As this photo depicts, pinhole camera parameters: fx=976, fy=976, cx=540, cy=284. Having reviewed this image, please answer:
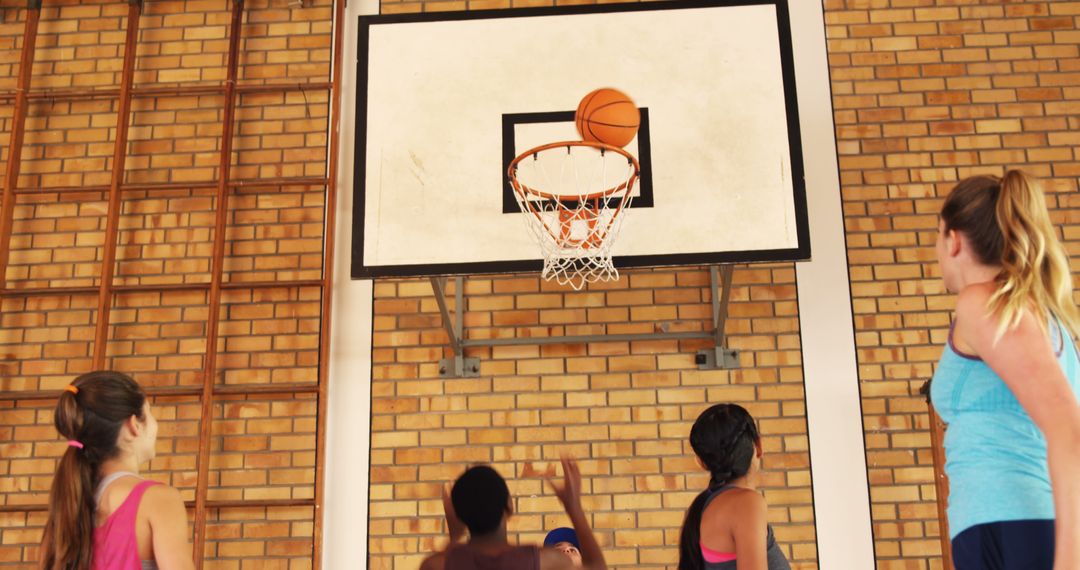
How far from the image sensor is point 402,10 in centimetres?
527

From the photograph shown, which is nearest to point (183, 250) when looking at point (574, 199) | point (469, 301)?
point (469, 301)

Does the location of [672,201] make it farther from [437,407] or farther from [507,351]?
[437,407]

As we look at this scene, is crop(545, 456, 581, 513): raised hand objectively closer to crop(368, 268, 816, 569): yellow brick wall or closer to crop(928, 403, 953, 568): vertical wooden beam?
crop(368, 268, 816, 569): yellow brick wall

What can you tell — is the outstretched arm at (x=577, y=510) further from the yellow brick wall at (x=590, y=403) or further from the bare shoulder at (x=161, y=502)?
the yellow brick wall at (x=590, y=403)

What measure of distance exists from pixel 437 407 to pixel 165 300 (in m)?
1.51

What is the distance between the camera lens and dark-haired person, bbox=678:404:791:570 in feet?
7.97

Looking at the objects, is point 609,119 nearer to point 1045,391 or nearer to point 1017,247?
point 1017,247

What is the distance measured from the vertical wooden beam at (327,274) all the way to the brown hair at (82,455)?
2.34m

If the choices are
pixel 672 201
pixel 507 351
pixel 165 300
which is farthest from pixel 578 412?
pixel 165 300

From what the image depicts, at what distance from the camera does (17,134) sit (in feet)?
16.7

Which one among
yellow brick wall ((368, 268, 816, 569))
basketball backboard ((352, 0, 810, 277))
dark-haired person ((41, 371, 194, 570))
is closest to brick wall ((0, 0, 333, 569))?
yellow brick wall ((368, 268, 816, 569))

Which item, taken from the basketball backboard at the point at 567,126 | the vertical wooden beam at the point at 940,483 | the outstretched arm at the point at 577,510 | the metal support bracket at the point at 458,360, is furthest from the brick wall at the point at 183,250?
the vertical wooden beam at the point at 940,483

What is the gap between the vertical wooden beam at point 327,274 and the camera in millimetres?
4590

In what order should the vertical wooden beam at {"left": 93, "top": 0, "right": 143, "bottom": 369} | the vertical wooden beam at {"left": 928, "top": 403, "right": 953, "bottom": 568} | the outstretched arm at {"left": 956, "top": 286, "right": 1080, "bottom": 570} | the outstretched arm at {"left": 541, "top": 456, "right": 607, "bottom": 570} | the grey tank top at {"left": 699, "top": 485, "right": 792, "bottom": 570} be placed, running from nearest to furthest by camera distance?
the outstretched arm at {"left": 956, "top": 286, "right": 1080, "bottom": 570}
the outstretched arm at {"left": 541, "top": 456, "right": 607, "bottom": 570}
the grey tank top at {"left": 699, "top": 485, "right": 792, "bottom": 570}
the vertical wooden beam at {"left": 928, "top": 403, "right": 953, "bottom": 568}
the vertical wooden beam at {"left": 93, "top": 0, "right": 143, "bottom": 369}
